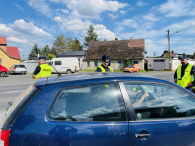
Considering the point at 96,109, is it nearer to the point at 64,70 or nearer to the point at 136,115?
the point at 136,115

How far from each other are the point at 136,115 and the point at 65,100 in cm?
86

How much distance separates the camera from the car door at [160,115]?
1.84m

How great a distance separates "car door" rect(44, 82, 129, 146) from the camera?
172 cm

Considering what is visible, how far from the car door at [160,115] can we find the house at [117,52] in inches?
1409

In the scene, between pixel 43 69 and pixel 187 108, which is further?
pixel 43 69

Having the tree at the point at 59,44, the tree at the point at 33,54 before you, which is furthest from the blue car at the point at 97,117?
the tree at the point at 59,44

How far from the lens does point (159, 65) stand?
37062 mm

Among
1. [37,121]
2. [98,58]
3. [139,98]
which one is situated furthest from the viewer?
[98,58]

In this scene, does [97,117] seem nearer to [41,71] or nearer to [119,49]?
[41,71]

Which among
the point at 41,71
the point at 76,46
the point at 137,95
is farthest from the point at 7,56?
the point at 76,46

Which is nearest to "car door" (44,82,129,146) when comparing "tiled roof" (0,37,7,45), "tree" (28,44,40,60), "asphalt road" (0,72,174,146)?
"asphalt road" (0,72,174,146)

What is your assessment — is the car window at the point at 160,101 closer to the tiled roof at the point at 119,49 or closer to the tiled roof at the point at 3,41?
the tiled roof at the point at 119,49

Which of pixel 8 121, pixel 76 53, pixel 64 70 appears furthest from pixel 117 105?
pixel 76 53

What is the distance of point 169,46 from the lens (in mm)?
33062
